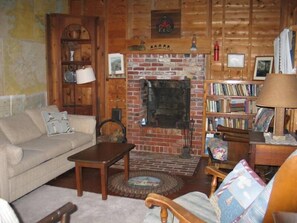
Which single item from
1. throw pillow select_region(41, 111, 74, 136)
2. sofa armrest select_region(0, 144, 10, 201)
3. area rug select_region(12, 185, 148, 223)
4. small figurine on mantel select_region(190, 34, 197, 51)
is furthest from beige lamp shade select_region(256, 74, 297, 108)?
throw pillow select_region(41, 111, 74, 136)

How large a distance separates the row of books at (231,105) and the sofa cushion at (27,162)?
2766mm

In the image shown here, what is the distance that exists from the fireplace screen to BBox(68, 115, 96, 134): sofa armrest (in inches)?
51.3

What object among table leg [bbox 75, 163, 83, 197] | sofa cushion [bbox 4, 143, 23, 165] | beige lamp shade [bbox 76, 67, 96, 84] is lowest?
table leg [bbox 75, 163, 83, 197]

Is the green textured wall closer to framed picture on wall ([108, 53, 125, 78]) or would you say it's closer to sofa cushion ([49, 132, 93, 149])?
sofa cushion ([49, 132, 93, 149])

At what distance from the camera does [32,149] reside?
3922 mm

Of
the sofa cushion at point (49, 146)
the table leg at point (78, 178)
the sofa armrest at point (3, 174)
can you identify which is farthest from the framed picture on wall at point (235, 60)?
the sofa armrest at point (3, 174)

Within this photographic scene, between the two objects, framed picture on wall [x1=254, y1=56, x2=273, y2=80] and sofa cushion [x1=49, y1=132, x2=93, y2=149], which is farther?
framed picture on wall [x1=254, y1=56, x2=273, y2=80]

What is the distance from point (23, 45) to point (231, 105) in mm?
3383

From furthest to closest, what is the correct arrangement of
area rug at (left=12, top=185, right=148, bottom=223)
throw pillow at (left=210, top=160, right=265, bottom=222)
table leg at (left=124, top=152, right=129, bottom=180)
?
1. table leg at (left=124, top=152, right=129, bottom=180)
2. area rug at (left=12, top=185, right=148, bottom=223)
3. throw pillow at (left=210, top=160, right=265, bottom=222)

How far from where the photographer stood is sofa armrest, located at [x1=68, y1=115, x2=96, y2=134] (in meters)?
4.93

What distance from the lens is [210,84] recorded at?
17.5 ft

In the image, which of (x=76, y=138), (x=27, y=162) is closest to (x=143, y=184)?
(x=76, y=138)

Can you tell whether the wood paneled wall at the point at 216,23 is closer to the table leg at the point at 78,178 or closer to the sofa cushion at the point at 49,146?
the sofa cushion at the point at 49,146

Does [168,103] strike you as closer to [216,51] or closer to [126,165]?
[216,51]
